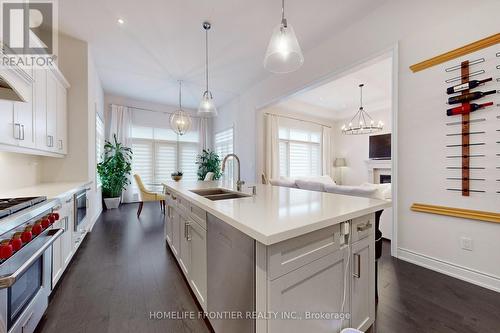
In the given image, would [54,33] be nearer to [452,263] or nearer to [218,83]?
[218,83]

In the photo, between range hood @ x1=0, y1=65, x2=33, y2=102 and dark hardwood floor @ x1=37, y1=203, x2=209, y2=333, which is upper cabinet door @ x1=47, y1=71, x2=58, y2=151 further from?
dark hardwood floor @ x1=37, y1=203, x2=209, y2=333

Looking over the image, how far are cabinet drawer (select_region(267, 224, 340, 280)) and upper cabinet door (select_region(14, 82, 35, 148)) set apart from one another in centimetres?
244

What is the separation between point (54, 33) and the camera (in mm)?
3031

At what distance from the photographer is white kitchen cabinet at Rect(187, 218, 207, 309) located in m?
1.45

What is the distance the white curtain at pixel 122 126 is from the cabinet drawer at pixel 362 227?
618cm

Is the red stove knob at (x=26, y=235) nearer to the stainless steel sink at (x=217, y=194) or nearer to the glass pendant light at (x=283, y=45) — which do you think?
the stainless steel sink at (x=217, y=194)

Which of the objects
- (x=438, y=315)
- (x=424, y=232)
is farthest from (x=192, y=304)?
(x=424, y=232)

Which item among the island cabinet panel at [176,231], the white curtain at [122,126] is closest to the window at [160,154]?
the white curtain at [122,126]

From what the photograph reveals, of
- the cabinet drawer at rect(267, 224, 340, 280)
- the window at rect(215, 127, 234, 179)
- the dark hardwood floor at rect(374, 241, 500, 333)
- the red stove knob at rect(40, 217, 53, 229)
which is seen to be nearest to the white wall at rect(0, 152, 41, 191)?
the red stove knob at rect(40, 217, 53, 229)

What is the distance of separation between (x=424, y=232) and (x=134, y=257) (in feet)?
11.0

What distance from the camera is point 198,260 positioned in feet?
5.11

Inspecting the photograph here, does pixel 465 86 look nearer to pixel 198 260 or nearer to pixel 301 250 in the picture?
pixel 301 250

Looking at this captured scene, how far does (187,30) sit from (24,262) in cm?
317

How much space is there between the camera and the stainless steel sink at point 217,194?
1.99m
